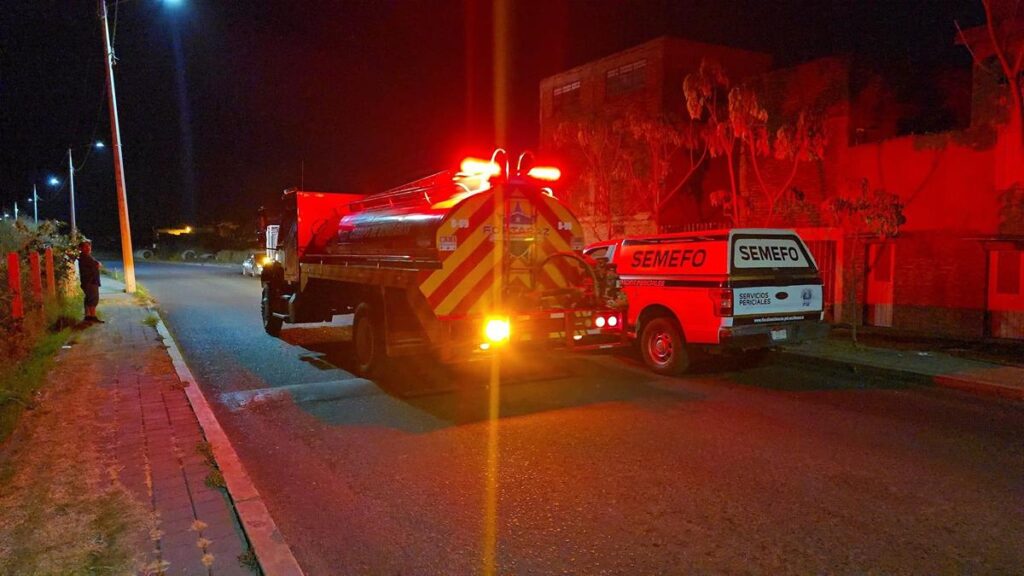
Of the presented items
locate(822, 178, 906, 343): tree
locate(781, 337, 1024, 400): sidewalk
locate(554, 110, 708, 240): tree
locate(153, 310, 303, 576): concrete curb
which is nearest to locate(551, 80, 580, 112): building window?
locate(554, 110, 708, 240): tree

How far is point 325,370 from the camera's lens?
9922 millimetres

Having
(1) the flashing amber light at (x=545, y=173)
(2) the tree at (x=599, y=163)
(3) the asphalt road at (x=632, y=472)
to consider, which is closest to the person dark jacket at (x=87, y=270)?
(3) the asphalt road at (x=632, y=472)

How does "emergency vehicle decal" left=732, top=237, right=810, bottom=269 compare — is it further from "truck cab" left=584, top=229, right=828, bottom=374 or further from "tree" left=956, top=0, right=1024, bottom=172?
"tree" left=956, top=0, right=1024, bottom=172

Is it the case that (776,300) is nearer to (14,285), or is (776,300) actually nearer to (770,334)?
(770,334)

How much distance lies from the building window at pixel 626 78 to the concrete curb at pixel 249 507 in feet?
65.1

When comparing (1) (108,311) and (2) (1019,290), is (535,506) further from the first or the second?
(1) (108,311)

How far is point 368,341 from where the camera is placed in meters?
9.40

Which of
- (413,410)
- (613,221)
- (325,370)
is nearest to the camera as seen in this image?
A: (413,410)

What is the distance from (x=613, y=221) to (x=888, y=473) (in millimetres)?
18979

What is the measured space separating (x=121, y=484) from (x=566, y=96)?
24.7 m

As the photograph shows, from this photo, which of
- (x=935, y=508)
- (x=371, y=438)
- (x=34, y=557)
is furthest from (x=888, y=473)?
(x=34, y=557)

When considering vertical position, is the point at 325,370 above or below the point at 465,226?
below

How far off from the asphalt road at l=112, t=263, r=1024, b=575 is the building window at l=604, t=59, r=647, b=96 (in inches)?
648

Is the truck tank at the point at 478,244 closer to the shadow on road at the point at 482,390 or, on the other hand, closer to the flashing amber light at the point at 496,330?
the flashing amber light at the point at 496,330
